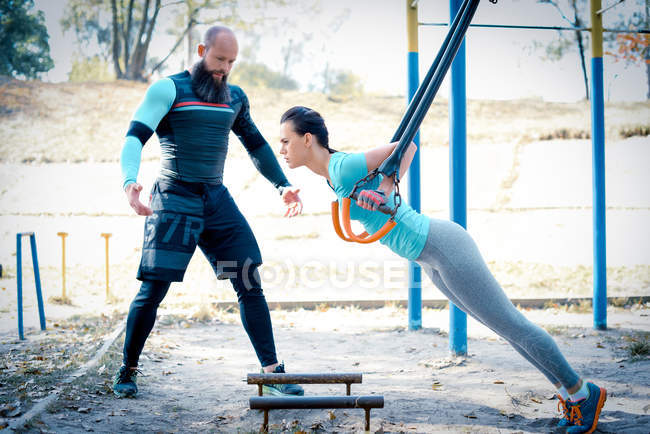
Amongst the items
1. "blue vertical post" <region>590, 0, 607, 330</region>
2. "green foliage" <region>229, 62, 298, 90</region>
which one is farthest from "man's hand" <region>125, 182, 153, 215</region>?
"green foliage" <region>229, 62, 298, 90</region>

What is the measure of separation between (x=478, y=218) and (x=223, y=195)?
961cm

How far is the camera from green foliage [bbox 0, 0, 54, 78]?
16.7 metres

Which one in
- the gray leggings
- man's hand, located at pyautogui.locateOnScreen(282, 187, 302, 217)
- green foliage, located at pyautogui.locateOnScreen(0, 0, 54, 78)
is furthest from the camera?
green foliage, located at pyautogui.locateOnScreen(0, 0, 54, 78)

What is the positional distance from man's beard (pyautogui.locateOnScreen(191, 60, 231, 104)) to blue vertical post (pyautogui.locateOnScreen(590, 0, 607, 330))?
3240mm

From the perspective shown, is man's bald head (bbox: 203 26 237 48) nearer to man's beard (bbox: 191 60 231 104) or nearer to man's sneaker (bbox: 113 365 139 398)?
man's beard (bbox: 191 60 231 104)

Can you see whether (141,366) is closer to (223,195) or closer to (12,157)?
(223,195)

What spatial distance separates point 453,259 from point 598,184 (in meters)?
3.05

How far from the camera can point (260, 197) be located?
44.2ft

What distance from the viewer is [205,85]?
3.10 m

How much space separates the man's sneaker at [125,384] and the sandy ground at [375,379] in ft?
0.20

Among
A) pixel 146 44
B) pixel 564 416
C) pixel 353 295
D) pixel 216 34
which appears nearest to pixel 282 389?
pixel 564 416

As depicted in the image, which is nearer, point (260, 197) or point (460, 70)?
point (460, 70)

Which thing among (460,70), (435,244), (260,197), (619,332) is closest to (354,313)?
(619,332)

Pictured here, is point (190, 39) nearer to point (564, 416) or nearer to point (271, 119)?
point (271, 119)
